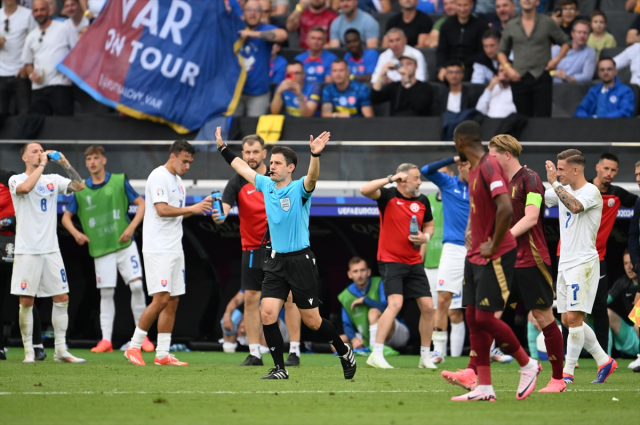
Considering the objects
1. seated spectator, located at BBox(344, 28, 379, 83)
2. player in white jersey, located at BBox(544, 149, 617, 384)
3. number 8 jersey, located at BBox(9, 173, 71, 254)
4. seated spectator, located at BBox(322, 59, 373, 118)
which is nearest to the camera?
player in white jersey, located at BBox(544, 149, 617, 384)

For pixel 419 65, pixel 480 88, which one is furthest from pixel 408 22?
pixel 480 88

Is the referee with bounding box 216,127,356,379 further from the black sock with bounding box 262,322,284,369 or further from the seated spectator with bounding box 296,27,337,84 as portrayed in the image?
the seated spectator with bounding box 296,27,337,84

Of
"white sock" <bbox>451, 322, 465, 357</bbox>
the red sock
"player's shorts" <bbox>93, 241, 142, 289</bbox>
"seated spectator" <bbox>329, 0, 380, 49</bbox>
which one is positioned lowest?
"white sock" <bbox>451, 322, 465, 357</bbox>

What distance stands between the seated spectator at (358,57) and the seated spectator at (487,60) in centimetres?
164

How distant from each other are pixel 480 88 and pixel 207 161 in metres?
4.29

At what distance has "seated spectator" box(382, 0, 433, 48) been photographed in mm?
15062

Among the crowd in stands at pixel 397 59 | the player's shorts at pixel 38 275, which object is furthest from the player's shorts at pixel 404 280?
the player's shorts at pixel 38 275

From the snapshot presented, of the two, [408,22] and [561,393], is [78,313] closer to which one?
[408,22]

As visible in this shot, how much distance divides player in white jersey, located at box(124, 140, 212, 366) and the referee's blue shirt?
2204mm

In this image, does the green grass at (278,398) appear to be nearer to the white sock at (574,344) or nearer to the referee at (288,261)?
the white sock at (574,344)

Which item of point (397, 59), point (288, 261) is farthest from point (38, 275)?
point (397, 59)

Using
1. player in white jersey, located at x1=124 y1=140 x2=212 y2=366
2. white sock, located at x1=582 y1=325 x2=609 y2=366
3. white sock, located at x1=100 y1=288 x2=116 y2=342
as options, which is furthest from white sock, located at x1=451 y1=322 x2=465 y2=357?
white sock, located at x1=100 y1=288 x2=116 y2=342

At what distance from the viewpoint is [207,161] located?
1246cm

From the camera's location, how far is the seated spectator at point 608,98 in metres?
12.7
